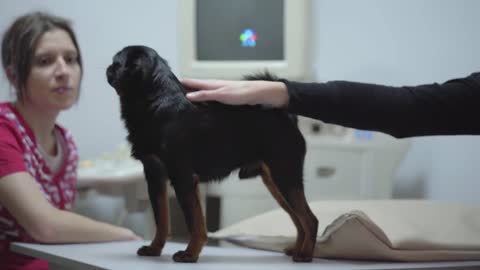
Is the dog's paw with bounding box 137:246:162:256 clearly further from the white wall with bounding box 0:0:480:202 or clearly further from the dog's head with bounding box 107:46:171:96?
the white wall with bounding box 0:0:480:202

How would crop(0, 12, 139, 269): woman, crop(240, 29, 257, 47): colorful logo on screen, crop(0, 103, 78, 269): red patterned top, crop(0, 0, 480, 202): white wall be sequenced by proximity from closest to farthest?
crop(0, 12, 139, 269): woman < crop(0, 103, 78, 269): red patterned top < crop(0, 0, 480, 202): white wall < crop(240, 29, 257, 47): colorful logo on screen

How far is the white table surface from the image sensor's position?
726 millimetres

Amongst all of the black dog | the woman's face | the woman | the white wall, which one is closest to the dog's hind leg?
the black dog

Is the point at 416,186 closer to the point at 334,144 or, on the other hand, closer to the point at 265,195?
the point at 334,144

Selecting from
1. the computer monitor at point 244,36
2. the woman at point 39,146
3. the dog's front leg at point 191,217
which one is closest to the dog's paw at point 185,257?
the dog's front leg at point 191,217

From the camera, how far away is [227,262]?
0.76 m

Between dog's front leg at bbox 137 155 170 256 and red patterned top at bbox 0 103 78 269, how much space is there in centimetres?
42

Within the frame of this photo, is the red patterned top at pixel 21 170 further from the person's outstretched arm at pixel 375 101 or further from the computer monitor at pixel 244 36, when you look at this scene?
the computer monitor at pixel 244 36

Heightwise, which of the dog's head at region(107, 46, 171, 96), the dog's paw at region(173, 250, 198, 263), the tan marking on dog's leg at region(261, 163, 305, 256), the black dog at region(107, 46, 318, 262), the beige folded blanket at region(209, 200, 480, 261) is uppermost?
the dog's head at region(107, 46, 171, 96)

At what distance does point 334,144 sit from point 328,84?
3.18 ft

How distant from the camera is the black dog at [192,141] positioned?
29.1 inches

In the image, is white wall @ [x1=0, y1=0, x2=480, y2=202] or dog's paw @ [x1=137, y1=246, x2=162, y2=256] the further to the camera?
white wall @ [x1=0, y1=0, x2=480, y2=202]

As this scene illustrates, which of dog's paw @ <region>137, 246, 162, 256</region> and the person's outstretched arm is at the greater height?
the person's outstretched arm

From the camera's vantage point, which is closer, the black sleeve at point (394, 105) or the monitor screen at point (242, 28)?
the black sleeve at point (394, 105)
